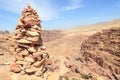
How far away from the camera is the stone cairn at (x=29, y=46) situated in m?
12.2

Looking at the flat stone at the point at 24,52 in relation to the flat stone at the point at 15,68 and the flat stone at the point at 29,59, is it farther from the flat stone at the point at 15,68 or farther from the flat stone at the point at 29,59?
the flat stone at the point at 15,68

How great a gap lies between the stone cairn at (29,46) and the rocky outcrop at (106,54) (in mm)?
41777

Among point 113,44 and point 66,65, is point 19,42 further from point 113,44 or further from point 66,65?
point 113,44

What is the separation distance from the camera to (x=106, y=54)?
62.5 meters

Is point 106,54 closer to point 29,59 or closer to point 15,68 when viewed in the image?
point 29,59

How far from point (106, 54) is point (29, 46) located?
52671 mm

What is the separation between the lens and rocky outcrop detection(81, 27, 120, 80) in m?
54.8

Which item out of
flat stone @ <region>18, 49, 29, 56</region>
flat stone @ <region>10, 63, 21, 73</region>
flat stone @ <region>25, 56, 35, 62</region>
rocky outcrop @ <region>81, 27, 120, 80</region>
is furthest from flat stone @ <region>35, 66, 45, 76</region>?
rocky outcrop @ <region>81, 27, 120, 80</region>

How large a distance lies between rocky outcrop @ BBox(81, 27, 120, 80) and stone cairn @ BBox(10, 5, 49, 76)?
137 feet

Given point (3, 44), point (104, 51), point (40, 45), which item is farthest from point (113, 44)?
point (40, 45)

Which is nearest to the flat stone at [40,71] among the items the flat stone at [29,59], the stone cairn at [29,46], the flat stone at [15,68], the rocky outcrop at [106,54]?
the stone cairn at [29,46]

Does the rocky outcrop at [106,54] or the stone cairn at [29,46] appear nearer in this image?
the stone cairn at [29,46]

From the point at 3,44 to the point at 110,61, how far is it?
36654mm

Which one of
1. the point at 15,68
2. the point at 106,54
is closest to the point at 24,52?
the point at 15,68
